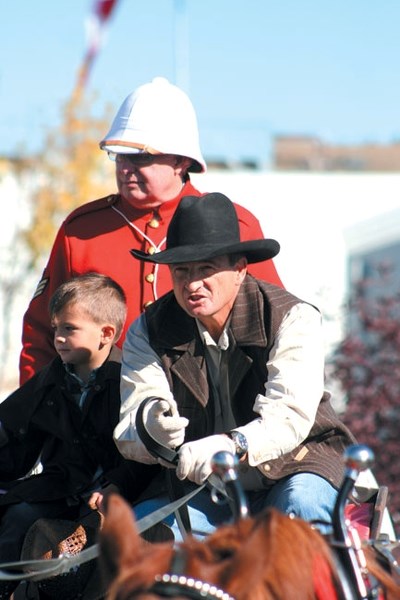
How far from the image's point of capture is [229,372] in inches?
166

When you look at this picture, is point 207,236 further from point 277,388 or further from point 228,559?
point 228,559

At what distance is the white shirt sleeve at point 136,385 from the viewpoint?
4.10 metres

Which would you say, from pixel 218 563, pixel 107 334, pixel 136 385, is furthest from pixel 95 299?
pixel 218 563

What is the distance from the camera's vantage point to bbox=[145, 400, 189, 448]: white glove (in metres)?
3.88

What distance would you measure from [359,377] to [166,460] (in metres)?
5.76

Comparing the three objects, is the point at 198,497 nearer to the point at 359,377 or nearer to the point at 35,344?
the point at 35,344

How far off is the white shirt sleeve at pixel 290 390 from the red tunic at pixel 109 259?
1.01 m

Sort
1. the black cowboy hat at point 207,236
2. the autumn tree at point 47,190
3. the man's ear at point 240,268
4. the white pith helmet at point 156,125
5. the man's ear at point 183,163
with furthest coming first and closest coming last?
the autumn tree at point 47,190, the man's ear at point 183,163, the white pith helmet at point 156,125, the man's ear at point 240,268, the black cowboy hat at point 207,236

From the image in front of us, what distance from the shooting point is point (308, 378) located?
4.00 m

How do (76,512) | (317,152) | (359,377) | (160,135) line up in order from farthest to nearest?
(317,152) < (359,377) < (160,135) < (76,512)

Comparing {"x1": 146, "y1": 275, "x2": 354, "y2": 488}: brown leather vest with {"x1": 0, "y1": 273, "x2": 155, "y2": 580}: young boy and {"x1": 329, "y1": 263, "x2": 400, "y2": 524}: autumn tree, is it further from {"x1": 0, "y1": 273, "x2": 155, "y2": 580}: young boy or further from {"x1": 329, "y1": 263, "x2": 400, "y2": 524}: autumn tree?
{"x1": 329, "y1": 263, "x2": 400, "y2": 524}: autumn tree

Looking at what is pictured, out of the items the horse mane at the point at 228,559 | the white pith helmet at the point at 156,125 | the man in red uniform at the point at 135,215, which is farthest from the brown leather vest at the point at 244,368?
the horse mane at the point at 228,559

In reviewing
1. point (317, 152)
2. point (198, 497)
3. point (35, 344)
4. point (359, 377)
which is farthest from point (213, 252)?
point (317, 152)

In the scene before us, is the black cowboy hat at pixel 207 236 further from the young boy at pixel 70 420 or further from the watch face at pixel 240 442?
the watch face at pixel 240 442
